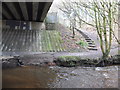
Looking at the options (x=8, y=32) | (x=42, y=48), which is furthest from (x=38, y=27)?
(x=42, y=48)

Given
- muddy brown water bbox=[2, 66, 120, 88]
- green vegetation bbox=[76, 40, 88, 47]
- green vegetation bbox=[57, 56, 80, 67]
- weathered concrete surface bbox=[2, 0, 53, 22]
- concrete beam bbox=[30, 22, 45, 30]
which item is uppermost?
weathered concrete surface bbox=[2, 0, 53, 22]

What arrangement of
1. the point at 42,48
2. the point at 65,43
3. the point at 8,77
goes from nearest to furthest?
the point at 8,77, the point at 42,48, the point at 65,43

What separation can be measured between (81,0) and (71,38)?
523cm

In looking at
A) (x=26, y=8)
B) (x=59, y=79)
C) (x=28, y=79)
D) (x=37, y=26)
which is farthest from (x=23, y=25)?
(x=59, y=79)

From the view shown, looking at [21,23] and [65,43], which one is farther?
[21,23]

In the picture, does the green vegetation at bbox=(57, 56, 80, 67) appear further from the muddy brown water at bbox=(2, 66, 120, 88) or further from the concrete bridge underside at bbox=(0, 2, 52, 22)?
the concrete bridge underside at bbox=(0, 2, 52, 22)

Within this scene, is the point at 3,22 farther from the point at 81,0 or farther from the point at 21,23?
the point at 81,0

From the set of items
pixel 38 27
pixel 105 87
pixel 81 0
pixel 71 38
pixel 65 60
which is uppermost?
pixel 81 0

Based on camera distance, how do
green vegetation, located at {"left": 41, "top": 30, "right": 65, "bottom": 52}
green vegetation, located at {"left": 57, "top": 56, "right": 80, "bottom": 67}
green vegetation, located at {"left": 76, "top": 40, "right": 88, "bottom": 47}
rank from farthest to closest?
1. green vegetation, located at {"left": 76, "top": 40, "right": 88, "bottom": 47}
2. green vegetation, located at {"left": 41, "top": 30, "right": 65, "bottom": 52}
3. green vegetation, located at {"left": 57, "top": 56, "right": 80, "bottom": 67}

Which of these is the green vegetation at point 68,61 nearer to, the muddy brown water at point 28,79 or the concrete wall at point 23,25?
the muddy brown water at point 28,79

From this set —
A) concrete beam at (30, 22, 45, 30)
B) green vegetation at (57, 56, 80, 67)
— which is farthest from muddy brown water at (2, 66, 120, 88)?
concrete beam at (30, 22, 45, 30)

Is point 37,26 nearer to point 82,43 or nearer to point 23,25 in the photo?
point 23,25

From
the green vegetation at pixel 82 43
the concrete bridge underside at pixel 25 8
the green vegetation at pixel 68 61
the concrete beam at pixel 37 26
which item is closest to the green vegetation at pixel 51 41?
the concrete beam at pixel 37 26

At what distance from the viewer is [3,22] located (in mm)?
15578
